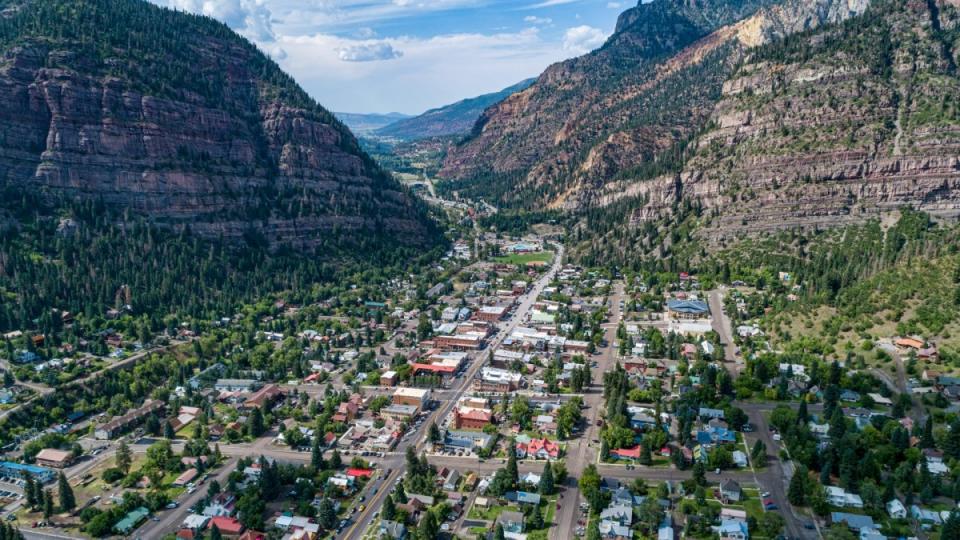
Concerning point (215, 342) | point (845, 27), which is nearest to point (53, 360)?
point (215, 342)

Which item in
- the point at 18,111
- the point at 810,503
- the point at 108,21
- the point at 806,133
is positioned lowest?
the point at 810,503

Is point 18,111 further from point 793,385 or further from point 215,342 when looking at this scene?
point 793,385

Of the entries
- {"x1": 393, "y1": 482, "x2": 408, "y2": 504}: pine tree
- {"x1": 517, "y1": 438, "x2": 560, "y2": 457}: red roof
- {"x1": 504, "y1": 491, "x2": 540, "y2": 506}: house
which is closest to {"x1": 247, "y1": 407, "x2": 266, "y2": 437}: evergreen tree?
{"x1": 393, "y1": 482, "x2": 408, "y2": 504}: pine tree

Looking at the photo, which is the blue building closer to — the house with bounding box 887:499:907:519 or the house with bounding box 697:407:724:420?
the house with bounding box 697:407:724:420

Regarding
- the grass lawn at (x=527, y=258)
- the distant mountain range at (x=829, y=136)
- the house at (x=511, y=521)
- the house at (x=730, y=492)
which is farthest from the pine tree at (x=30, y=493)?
the distant mountain range at (x=829, y=136)

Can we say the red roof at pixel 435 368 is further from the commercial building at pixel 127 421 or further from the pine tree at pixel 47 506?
the pine tree at pixel 47 506

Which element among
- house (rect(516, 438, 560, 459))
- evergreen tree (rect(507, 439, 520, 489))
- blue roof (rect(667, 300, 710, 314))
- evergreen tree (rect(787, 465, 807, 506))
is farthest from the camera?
blue roof (rect(667, 300, 710, 314))
